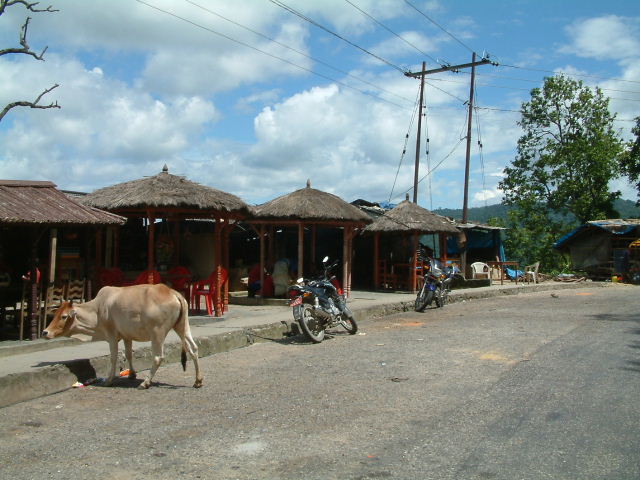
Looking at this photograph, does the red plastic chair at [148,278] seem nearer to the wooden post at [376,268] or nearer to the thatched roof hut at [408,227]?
the thatched roof hut at [408,227]

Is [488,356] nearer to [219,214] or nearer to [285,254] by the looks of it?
[219,214]

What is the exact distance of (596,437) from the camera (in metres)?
5.29

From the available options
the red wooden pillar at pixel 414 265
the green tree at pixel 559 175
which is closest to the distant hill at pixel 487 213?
the green tree at pixel 559 175

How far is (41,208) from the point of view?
9.55 metres

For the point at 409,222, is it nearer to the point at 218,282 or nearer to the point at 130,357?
the point at 218,282

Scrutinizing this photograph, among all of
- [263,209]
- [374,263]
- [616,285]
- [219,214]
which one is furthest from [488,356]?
[616,285]

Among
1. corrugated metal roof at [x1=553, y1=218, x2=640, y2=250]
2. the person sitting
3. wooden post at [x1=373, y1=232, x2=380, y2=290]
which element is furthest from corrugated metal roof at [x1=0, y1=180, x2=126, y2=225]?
corrugated metal roof at [x1=553, y1=218, x2=640, y2=250]

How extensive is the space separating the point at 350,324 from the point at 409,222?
8.60 meters

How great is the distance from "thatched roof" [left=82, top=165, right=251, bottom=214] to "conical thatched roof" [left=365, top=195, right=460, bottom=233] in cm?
809

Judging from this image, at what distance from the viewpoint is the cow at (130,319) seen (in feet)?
24.6

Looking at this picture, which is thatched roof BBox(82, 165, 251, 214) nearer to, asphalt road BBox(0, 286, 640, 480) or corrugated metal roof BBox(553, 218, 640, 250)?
asphalt road BBox(0, 286, 640, 480)

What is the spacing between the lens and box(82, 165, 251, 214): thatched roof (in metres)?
11.8

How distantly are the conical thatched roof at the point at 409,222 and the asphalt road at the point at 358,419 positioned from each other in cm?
1007

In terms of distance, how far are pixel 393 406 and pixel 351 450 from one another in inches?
58.2
